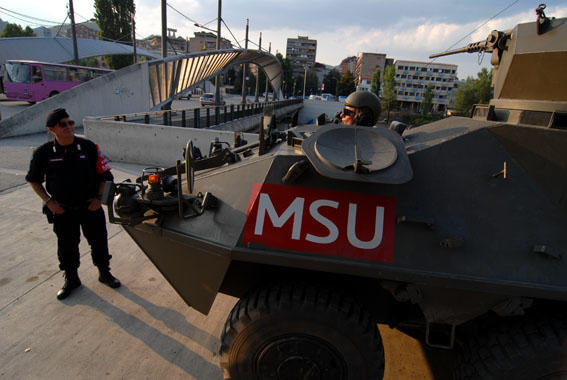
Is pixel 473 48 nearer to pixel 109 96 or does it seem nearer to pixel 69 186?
pixel 69 186

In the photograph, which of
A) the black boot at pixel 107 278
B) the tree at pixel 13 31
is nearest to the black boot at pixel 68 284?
the black boot at pixel 107 278

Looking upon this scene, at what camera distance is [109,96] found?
14.7 m

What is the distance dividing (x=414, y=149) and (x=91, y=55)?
146 ft

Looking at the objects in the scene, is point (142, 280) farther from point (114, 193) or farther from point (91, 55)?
point (91, 55)

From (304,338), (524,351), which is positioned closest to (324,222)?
(304,338)

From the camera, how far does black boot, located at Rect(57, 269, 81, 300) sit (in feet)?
10.2

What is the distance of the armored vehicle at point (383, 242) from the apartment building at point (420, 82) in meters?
70.7

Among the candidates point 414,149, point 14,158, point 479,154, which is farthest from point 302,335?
point 14,158

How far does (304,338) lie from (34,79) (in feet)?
72.6

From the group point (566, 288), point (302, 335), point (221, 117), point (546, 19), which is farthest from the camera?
point (221, 117)

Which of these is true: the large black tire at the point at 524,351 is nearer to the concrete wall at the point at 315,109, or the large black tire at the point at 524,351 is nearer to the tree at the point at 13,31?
the concrete wall at the point at 315,109

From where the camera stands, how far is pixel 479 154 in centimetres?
197

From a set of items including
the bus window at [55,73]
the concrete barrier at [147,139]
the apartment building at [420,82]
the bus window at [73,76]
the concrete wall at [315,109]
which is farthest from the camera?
the apartment building at [420,82]

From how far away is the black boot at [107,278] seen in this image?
3.34 meters
